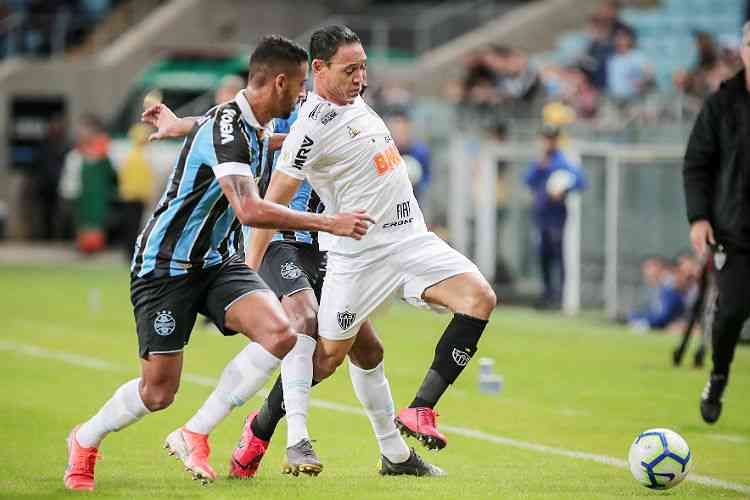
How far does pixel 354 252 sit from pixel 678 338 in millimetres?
9335

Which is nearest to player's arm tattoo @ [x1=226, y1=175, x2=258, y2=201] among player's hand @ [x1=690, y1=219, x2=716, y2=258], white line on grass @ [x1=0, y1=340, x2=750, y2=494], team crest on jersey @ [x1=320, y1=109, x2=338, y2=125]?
team crest on jersey @ [x1=320, y1=109, x2=338, y2=125]

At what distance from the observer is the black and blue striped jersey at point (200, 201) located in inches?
289

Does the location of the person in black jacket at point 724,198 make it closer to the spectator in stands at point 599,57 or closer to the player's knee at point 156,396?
the player's knee at point 156,396

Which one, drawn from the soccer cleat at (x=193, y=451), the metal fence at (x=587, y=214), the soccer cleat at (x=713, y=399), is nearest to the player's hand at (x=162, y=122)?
the soccer cleat at (x=193, y=451)

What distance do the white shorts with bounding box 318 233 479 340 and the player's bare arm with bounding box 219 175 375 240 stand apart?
82 cm

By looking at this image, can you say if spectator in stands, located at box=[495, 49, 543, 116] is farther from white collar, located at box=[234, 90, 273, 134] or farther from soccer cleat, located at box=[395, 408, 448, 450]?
white collar, located at box=[234, 90, 273, 134]

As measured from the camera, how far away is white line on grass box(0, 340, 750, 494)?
8305 millimetres

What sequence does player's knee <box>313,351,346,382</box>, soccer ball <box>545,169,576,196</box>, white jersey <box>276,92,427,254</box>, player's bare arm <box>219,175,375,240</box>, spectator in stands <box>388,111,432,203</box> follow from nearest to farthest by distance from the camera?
player's bare arm <box>219,175,375,240</box>, white jersey <box>276,92,427,254</box>, player's knee <box>313,351,346,382</box>, soccer ball <box>545,169,576,196</box>, spectator in stands <box>388,111,432,203</box>

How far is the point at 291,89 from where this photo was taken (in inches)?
293

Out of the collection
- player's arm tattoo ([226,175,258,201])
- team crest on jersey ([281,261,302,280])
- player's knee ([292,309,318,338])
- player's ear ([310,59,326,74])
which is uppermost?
player's ear ([310,59,326,74])

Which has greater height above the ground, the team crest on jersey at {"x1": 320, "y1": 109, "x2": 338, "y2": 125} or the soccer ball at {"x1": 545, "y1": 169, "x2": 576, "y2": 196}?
the team crest on jersey at {"x1": 320, "y1": 109, "x2": 338, "y2": 125}

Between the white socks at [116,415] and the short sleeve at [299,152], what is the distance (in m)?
1.28

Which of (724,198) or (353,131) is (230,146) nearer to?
(353,131)

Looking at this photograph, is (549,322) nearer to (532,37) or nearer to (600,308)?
(600,308)
